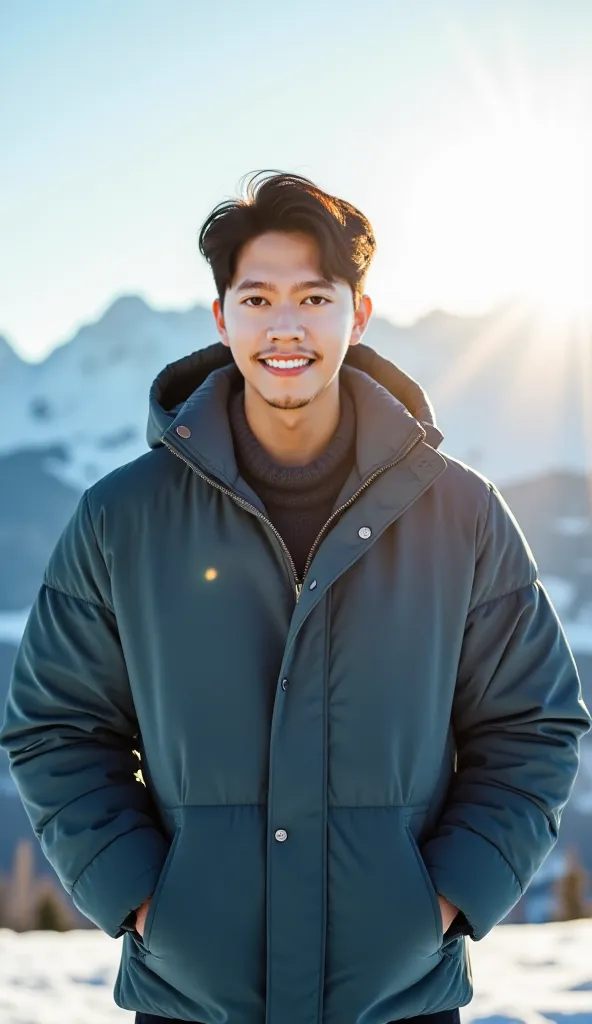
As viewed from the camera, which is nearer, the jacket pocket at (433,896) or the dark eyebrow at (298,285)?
the jacket pocket at (433,896)

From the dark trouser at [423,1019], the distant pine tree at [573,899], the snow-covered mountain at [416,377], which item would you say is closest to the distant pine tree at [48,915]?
the distant pine tree at [573,899]

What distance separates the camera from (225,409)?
2016 millimetres

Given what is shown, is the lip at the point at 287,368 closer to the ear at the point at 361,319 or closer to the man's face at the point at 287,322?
the man's face at the point at 287,322

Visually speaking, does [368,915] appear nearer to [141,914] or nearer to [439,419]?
[141,914]

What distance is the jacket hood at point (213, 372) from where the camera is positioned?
6.65ft

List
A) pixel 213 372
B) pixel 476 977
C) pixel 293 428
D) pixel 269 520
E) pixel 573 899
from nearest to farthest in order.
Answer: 1. pixel 269 520
2. pixel 293 428
3. pixel 213 372
4. pixel 476 977
5. pixel 573 899

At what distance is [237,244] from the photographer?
204cm

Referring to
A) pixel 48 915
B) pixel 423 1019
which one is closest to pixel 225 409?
pixel 423 1019

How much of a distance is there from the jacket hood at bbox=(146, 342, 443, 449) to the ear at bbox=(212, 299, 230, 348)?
0.06 meters

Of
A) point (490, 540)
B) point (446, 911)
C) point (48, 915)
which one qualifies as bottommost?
point (48, 915)

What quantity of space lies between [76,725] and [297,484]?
2.28ft

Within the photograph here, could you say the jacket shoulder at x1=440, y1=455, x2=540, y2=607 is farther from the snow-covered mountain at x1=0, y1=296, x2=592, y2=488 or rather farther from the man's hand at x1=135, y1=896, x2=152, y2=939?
the snow-covered mountain at x1=0, y1=296, x2=592, y2=488

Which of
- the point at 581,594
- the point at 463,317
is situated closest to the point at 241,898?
the point at 581,594

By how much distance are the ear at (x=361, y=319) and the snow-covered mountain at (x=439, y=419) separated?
29.4 m
